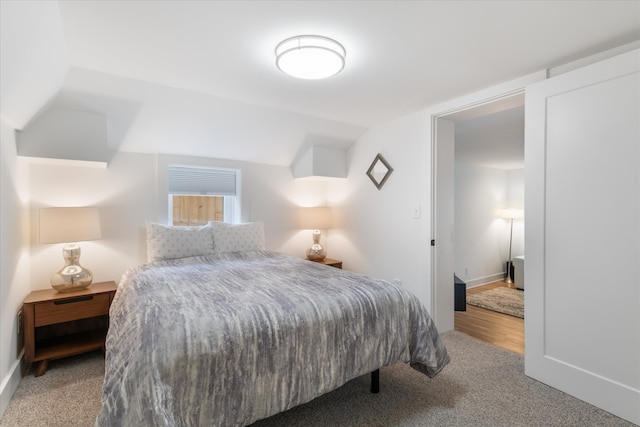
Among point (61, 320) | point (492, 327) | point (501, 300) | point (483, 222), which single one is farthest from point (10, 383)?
point (483, 222)

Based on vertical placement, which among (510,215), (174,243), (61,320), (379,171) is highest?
(379,171)

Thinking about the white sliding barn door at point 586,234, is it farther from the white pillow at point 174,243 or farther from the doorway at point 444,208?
the white pillow at point 174,243

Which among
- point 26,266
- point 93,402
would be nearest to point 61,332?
point 26,266

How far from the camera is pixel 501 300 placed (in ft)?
13.4

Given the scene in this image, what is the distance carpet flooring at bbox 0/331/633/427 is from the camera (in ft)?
5.65

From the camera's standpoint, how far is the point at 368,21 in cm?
160

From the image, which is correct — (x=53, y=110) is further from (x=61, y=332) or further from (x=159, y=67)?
(x=61, y=332)

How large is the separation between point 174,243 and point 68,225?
0.79 meters

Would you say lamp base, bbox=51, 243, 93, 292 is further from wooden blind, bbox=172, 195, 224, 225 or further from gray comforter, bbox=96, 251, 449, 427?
wooden blind, bbox=172, 195, 224, 225

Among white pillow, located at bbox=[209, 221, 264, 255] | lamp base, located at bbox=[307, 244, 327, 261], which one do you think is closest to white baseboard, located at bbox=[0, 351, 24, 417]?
white pillow, located at bbox=[209, 221, 264, 255]

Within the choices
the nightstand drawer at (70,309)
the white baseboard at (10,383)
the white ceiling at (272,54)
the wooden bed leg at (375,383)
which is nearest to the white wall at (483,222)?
the white ceiling at (272,54)

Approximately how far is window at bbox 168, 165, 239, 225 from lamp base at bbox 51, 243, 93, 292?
93 cm

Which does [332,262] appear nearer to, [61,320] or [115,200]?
[115,200]

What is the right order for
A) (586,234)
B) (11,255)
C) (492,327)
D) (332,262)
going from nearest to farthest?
(586,234) < (11,255) < (492,327) < (332,262)
